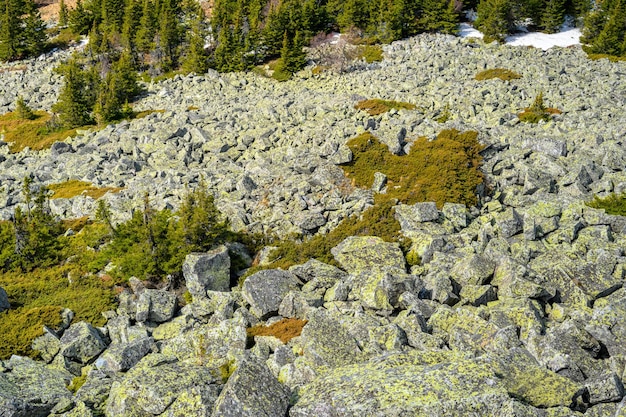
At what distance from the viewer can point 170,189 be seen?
83.0ft

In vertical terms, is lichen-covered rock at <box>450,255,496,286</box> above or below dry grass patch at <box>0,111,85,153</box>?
above

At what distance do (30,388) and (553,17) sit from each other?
77.2m

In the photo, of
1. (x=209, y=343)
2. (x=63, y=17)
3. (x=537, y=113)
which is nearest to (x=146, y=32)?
(x=63, y=17)

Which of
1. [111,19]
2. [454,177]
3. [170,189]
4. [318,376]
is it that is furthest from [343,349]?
[111,19]

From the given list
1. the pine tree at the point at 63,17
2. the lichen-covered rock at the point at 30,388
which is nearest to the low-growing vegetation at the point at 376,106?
the lichen-covered rock at the point at 30,388

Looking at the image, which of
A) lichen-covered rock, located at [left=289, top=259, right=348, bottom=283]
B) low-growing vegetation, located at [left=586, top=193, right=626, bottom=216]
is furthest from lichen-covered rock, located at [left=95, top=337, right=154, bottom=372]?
low-growing vegetation, located at [left=586, top=193, right=626, bottom=216]

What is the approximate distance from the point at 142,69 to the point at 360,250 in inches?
2326

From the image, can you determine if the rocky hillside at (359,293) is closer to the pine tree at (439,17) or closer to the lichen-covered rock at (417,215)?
the lichen-covered rock at (417,215)

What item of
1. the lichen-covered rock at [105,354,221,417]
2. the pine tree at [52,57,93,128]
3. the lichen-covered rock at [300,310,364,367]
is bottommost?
the pine tree at [52,57,93,128]

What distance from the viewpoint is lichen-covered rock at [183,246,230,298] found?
54.1ft

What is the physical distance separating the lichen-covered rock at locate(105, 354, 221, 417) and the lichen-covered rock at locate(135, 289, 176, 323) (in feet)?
16.7

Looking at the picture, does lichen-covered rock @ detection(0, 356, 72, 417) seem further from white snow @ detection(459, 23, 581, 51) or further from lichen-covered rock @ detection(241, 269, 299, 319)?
white snow @ detection(459, 23, 581, 51)

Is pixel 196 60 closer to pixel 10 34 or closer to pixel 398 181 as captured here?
pixel 10 34

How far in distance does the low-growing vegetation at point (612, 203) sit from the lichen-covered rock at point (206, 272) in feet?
47.6
